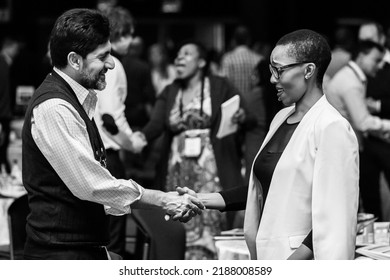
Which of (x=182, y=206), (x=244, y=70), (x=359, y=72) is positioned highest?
(x=244, y=70)

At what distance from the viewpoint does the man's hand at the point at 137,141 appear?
709cm

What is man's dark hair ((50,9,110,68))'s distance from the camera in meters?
3.84

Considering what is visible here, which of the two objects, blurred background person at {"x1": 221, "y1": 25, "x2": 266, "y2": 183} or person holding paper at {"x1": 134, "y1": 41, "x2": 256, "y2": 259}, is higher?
blurred background person at {"x1": 221, "y1": 25, "x2": 266, "y2": 183}

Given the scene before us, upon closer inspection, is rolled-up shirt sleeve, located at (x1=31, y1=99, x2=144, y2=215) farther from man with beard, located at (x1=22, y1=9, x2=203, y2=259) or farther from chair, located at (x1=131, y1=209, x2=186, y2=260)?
chair, located at (x1=131, y1=209, x2=186, y2=260)

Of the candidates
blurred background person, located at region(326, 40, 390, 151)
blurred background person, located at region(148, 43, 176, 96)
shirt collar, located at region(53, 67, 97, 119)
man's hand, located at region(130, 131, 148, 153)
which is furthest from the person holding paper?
blurred background person, located at region(148, 43, 176, 96)

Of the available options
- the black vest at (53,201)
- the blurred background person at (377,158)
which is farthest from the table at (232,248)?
the blurred background person at (377,158)

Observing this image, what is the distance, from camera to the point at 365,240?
5031 mm

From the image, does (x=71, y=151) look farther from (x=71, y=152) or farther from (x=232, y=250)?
(x=232, y=250)

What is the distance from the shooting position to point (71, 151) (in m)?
3.69

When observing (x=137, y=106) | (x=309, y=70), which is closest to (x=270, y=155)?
(x=309, y=70)

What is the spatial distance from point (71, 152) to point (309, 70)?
0.99m
